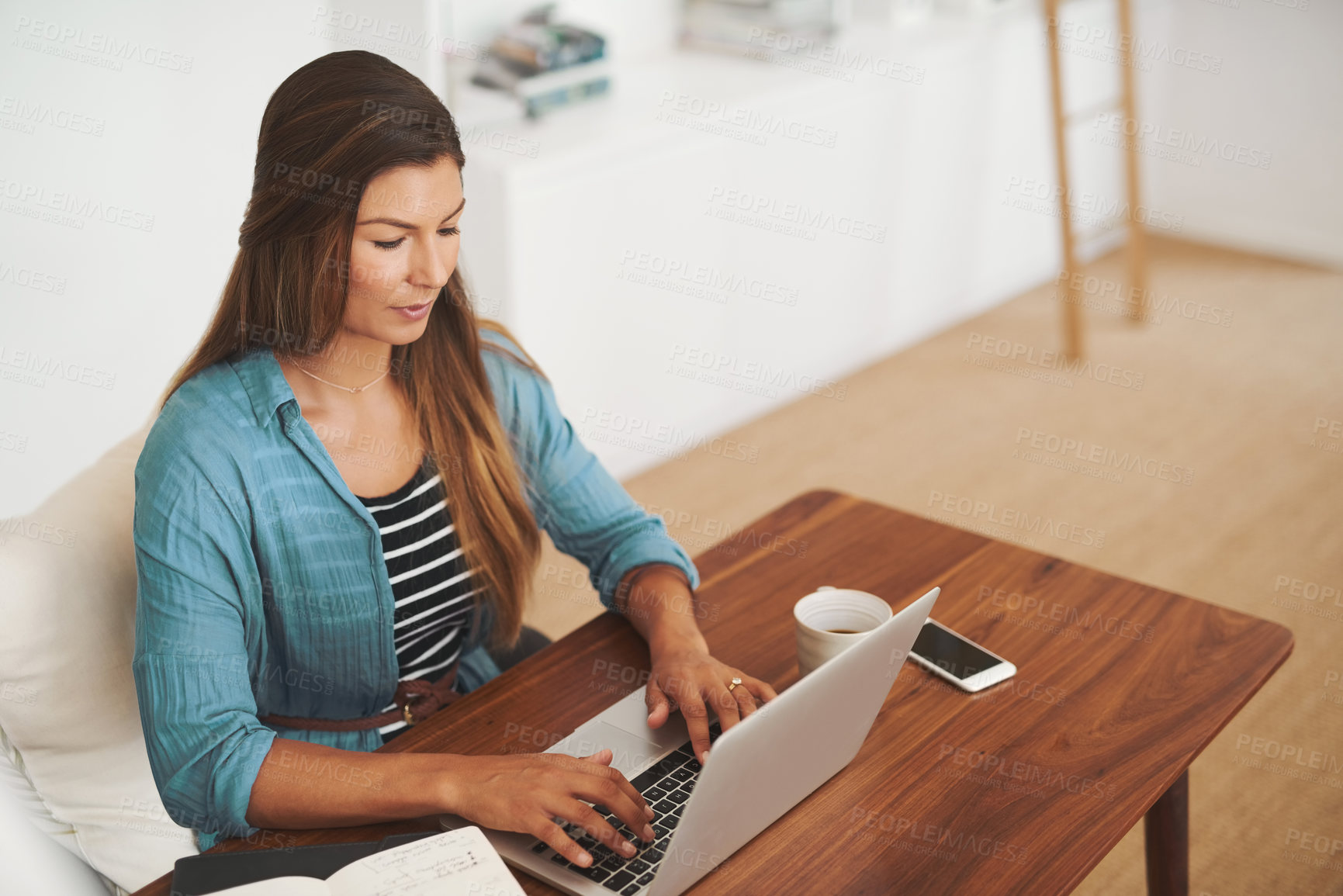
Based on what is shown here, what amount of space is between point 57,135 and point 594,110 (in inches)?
50.1

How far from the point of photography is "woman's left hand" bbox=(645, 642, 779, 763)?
1285 millimetres

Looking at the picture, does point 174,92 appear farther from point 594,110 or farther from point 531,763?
point 531,763

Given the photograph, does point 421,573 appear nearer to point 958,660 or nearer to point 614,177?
point 958,660

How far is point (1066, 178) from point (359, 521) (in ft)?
10.3

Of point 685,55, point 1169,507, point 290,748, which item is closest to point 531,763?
point 290,748

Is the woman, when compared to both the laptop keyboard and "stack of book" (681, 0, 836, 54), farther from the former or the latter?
"stack of book" (681, 0, 836, 54)

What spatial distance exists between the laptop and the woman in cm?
3

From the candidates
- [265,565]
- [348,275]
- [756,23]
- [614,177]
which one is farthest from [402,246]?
[756,23]

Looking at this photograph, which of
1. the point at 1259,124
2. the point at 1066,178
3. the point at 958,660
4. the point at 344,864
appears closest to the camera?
the point at 344,864

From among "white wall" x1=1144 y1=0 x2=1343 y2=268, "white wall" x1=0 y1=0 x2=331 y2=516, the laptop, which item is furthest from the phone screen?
"white wall" x1=1144 y1=0 x2=1343 y2=268

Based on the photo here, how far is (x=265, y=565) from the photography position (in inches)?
52.8

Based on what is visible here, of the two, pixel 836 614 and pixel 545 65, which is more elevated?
pixel 545 65

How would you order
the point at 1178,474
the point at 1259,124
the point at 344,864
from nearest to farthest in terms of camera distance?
the point at 344,864 → the point at 1178,474 → the point at 1259,124

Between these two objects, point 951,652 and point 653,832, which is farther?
point 951,652
